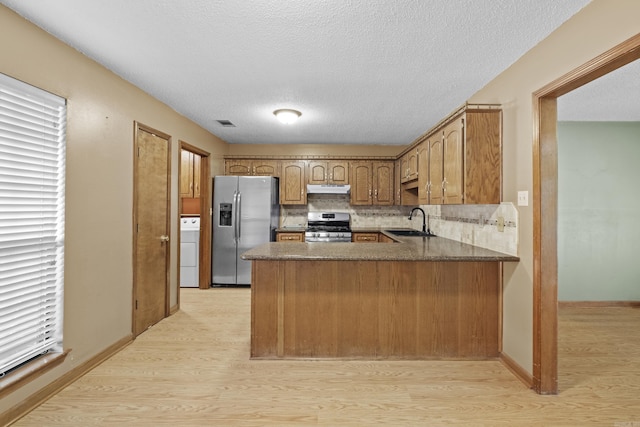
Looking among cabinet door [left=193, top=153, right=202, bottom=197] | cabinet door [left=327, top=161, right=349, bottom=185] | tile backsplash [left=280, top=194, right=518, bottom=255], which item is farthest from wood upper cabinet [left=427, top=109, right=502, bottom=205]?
cabinet door [left=193, top=153, right=202, bottom=197]

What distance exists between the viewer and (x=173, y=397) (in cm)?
202

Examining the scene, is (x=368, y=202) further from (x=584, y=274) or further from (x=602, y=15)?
(x=602, y=15)

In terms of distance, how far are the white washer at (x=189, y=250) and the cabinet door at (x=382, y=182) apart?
2879 millimetres

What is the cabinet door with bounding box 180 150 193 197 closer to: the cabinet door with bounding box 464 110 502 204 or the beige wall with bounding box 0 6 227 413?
the beige wall with bounding box 0 6 227 413

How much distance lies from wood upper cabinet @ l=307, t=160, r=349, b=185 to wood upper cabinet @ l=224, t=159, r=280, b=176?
57cm

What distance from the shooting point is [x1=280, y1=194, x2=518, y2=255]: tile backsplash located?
2482 mm

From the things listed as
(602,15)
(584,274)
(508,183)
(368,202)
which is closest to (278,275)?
(508,183)

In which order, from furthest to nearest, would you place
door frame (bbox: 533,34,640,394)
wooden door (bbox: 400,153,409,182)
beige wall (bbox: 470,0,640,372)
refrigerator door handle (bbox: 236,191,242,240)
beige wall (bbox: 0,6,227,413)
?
refrigerator door handle (bbox: 236,191,242,240) < wooden door (bbox: 400,153,409,182) < door frame (bbox: 533,34,640,394) < beige wall (bbox: 0,6,227,413) < beige wall (bbox: 470,0,640,372)

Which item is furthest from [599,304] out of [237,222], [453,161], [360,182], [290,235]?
[237,222]

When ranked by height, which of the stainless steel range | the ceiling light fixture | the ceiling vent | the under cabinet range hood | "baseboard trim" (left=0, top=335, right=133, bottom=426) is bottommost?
"baseboard trim" (left=0, top=335, right=133, bottom=426)

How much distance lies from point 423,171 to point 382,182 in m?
1.68

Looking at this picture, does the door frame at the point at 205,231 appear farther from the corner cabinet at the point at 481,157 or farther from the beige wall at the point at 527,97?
the beige wall at the point at 527,97

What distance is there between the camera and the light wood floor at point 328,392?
1.83 meters

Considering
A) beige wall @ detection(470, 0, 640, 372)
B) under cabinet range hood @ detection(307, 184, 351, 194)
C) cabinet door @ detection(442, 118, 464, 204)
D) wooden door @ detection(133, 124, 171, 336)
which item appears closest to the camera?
beige wall @ detection(470, 0, 640, 372)
